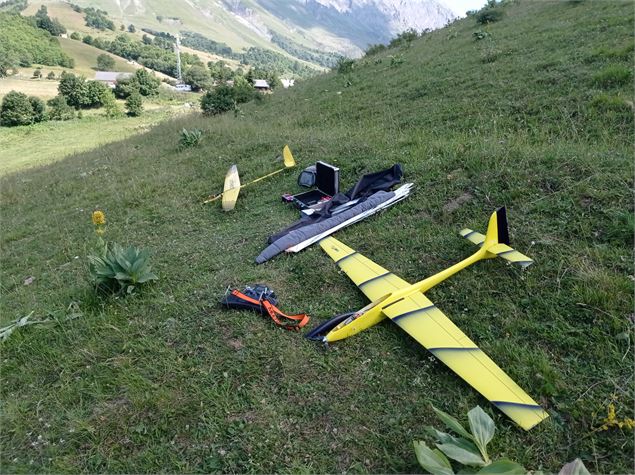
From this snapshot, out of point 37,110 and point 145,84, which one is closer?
point 37,110

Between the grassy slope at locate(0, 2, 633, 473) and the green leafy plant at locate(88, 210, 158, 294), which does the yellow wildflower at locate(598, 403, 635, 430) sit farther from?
the green leafy plant at locate(88, 210, 158, 294)

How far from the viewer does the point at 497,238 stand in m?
4.13

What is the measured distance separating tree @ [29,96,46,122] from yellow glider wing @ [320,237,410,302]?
43174 mm

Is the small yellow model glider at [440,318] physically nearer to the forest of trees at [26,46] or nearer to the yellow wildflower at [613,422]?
the yellow wildflower at [613,422]

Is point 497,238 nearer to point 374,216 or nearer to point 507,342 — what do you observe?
point 507,342

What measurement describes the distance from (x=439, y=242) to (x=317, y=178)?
3280mm

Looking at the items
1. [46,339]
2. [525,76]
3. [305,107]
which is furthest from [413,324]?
[305,107]

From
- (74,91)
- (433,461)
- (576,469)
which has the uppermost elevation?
(576,469)

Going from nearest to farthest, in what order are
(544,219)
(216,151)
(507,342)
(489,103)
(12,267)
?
(507,342) → (544,219) → (12,267) → (489,103) → (216,151)

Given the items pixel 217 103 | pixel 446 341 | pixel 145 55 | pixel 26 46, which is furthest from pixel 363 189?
pixel 145 55

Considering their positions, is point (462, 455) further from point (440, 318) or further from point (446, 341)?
point (440, 318)

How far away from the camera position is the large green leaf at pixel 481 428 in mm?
2252

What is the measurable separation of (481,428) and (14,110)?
4524cm

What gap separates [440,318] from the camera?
11.5 feet
